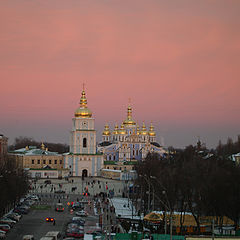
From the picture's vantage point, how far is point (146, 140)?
472ft

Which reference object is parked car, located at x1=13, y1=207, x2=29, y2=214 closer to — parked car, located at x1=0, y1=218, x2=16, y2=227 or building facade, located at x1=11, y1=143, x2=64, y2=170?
parked car, located at x1=0, y1=218, x2=16, y2=227

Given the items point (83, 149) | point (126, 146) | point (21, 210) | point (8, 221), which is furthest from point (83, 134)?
point (8, 221)

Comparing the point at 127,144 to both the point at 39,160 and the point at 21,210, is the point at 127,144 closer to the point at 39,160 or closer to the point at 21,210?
the point at 39,160

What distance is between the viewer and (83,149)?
106 meters

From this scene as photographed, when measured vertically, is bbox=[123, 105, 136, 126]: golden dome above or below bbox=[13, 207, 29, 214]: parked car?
above

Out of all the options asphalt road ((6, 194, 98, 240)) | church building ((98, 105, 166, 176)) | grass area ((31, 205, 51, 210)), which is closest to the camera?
asphalt road ((6, 194, 98, 240))

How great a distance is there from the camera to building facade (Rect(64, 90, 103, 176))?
105062mm

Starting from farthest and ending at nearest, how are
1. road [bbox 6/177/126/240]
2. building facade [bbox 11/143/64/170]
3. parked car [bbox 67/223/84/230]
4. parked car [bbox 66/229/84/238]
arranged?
1. building facade [bbox 11/143/64/170]
2. road [bbox 6/177/126/240]
3. parked car [bbox 67/223/84/230]
4. parked car [bbox 66/229/84/238]


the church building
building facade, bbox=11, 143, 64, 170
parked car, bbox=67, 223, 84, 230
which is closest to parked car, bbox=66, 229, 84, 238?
parked car, bbox=67, 223, 84, 230

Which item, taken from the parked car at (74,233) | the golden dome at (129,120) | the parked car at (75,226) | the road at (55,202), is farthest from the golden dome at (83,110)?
the parked car at (74,233)

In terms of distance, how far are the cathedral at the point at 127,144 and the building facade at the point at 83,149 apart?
11362mm

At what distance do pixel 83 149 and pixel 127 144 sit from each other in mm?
25535

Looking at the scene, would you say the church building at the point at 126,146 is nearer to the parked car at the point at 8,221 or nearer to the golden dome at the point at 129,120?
the golden dome at the point at 129,120

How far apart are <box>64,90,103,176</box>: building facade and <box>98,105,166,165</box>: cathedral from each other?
447 inches
